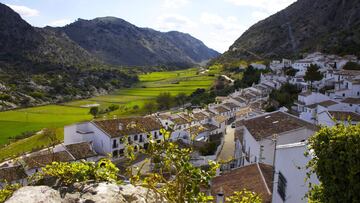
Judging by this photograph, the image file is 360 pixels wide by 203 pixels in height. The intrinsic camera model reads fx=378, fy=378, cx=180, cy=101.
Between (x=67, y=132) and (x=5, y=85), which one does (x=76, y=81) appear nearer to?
(x=5, y=85)

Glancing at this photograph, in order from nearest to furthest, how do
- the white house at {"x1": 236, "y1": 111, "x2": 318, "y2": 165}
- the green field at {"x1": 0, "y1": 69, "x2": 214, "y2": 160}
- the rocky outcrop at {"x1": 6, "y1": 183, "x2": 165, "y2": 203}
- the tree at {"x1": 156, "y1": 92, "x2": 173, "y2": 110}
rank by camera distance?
1. the rocky outcrop at {"x1": 6, "y1": 183, "x2": 165, "y2": 203}
2. the white house at {"x1": 236, "y1": 111, "x2": 318, "y2": 165}
3. the green field at {"x1": 0, "y1": 69, "x2": 214, "y2": 160}
4. the tree at {"x1": 156, "y1": 92, "x2": 173, "y2": 110}

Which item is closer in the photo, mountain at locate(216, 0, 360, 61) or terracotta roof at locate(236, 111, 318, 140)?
terracotta roof at locate(236, 111, 318, 140)

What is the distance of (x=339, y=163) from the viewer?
7.13m

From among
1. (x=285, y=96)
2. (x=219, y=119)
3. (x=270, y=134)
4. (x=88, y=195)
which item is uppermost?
(x=88, y=195)

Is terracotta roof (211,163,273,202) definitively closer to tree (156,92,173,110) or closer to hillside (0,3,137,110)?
tree (156,92,173,110)

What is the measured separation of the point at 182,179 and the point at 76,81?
11272 cm

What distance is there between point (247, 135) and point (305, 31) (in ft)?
343

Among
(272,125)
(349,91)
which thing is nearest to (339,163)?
(272,125)

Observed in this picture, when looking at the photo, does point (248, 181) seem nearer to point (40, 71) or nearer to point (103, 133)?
point (103, 133)

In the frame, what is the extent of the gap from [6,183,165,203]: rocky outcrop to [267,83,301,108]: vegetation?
4359 cm

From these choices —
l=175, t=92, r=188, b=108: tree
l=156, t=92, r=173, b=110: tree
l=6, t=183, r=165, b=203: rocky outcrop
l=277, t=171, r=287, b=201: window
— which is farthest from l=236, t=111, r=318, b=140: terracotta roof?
l=175, t=92, r=188, b=108: tree

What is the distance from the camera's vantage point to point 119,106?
250ft

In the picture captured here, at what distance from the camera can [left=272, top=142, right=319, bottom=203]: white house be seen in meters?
12.1

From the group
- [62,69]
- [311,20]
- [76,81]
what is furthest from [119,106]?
[311,20]
